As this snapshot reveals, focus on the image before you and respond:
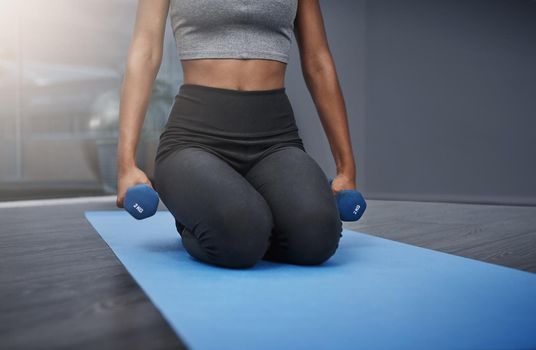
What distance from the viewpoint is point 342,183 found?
52.6 inches

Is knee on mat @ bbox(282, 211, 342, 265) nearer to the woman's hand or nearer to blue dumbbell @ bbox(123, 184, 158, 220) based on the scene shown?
the woman's hand

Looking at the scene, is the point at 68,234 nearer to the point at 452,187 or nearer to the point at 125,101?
the point at 125,101

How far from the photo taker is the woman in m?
1.11

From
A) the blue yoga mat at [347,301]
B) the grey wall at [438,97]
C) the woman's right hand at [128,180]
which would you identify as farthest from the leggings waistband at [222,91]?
the grey wall at [438,97]

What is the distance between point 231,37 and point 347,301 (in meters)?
0.71

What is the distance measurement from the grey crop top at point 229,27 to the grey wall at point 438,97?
2.15 meters

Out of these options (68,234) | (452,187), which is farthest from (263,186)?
(452,187)

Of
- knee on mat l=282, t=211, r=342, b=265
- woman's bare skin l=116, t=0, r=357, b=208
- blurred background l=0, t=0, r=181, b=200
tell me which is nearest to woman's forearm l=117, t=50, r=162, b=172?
woman's bare skin l=116, t=0, r=357, b=208

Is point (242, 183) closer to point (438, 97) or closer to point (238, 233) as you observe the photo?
point (238, 233)

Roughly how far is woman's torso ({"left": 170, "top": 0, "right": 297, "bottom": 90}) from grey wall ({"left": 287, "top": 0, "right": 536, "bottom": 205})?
7.06 feet

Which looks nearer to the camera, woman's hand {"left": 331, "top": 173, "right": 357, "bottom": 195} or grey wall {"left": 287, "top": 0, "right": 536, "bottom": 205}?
woman's hand {"left": 331, "top": 173, "right": 357, "bottom": 195}

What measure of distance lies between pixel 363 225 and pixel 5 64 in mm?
2347

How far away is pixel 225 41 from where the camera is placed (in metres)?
1.24

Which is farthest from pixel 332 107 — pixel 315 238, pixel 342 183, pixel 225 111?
pixel 315 238
